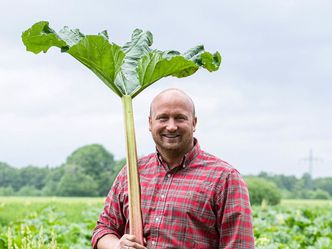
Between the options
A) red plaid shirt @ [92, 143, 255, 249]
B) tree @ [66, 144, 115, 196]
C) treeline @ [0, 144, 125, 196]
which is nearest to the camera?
red plaid shirt @ [92, 143, 255, 249]

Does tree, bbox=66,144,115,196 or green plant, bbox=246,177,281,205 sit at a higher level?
tree, bbox=66,144,115,196

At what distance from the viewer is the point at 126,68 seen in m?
3.74

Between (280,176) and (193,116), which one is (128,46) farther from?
(280,176)

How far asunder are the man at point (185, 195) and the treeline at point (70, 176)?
63346mm

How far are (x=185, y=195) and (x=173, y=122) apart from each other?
0.41 metres

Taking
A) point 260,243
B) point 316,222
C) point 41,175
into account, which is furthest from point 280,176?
point 260,243

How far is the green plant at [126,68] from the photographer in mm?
3451

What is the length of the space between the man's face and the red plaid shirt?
0.50 ft

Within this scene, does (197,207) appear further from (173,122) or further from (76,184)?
(76,184)

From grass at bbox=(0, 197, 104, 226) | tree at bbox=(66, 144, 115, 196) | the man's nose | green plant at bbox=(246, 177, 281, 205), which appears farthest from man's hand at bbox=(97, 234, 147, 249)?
tree at bbox=(66, 144, 115, 196)

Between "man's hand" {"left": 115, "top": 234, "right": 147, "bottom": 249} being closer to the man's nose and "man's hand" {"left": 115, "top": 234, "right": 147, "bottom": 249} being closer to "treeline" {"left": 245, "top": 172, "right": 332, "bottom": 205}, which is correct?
the man's nose

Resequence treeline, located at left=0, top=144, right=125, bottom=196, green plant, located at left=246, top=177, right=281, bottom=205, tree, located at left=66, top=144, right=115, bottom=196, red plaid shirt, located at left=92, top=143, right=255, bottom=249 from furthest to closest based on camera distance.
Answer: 1. treeline, located at left=0, top=144, right=125, bottom=196
2. tree, located at left=66, top=144, right=115, bottom=196
3. green plant, located at left=246, top=177, right=281, bottom=205
4. red plaid shirt, located at left=92, top=143, right=255, bottom=249

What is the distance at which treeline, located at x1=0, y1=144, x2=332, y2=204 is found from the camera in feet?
227

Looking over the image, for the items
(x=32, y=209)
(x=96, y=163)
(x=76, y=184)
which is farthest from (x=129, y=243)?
(x=96, y=163)
